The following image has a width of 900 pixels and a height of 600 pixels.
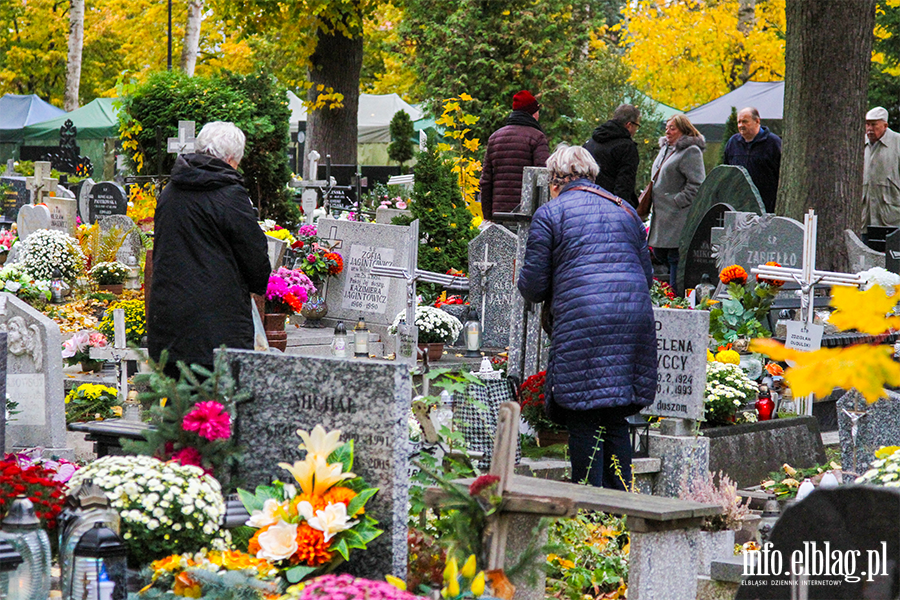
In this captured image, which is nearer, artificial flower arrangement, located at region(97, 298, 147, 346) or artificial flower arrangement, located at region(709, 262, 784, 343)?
artificial flower arrangement, located at region(709, 262, 784, 343)

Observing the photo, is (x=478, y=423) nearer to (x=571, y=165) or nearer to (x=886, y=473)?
(x=571, y=165)

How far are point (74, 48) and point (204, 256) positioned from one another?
30521mm

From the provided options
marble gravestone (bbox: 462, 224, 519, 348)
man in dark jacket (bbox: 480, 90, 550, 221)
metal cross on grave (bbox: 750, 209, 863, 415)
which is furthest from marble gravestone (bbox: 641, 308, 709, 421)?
man in dark jacket (bbox: 480, 90, 550, 221)

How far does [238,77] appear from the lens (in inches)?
639

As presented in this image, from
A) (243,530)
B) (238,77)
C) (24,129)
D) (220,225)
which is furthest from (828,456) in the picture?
(24,129)

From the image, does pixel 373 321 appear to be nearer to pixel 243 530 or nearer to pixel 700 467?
pixel 700 467

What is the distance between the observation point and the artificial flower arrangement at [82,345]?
9.21 metres

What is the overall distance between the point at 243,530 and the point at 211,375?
0.55m

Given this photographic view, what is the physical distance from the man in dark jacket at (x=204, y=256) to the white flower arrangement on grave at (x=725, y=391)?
9.86ft

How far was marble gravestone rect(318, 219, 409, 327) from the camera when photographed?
11.2 metres

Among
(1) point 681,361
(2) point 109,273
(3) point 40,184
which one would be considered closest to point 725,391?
(1) point 681,361

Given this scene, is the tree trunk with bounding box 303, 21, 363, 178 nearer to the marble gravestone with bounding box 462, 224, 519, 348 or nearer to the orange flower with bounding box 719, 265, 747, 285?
the marble gravestone with bounding box 462, 224, 519, 348

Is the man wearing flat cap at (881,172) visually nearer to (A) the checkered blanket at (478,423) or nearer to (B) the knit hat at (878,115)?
(B) the knit hat at (878,115)

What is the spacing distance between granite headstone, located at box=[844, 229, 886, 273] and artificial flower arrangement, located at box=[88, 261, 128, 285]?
7.38 m
